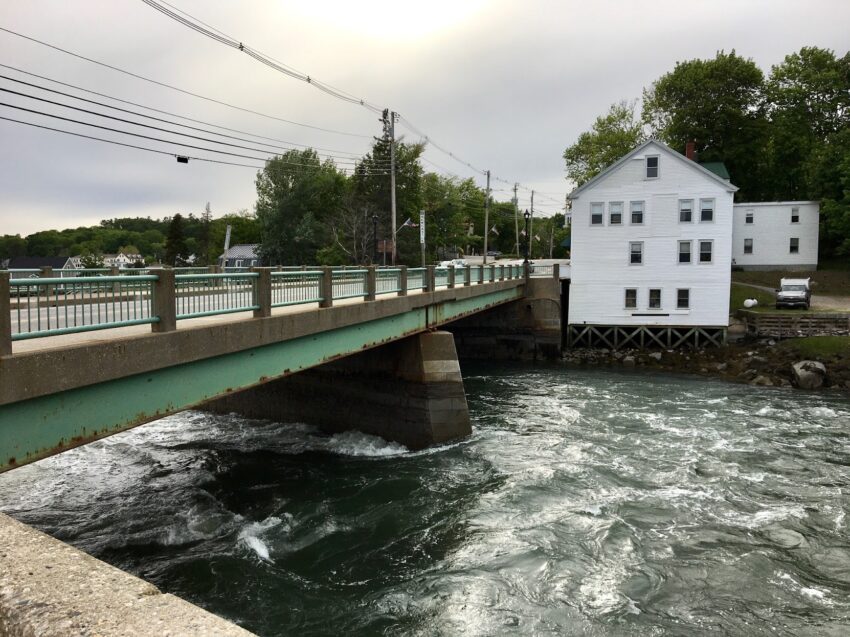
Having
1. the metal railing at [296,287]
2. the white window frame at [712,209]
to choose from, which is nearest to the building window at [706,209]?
the white window frame at [712,209]

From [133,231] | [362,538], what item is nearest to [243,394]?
[362,538]

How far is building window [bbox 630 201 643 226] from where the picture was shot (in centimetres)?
3897

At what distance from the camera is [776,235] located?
52625 mm

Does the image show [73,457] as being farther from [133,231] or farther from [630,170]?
[133,231]

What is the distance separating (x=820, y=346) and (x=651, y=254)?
10.4 meters

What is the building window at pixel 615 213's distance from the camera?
3925 centimetres

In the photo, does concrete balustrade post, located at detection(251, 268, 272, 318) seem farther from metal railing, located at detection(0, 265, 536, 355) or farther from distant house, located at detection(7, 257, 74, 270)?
distant house, located at detection(7, 257, 74, 270)

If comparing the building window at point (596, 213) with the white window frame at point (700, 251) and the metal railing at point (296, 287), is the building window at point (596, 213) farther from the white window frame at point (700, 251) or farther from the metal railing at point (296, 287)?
the metal railing at point (296, 287)

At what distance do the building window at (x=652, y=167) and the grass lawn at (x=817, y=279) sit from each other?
16.0 m

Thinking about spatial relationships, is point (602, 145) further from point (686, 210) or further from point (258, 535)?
point (258, 535)

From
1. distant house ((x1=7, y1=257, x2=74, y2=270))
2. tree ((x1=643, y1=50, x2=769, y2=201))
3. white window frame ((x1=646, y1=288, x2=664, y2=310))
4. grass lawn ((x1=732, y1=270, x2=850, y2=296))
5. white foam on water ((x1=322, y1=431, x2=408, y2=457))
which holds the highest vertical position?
tree ((x1=643, y1=50, x2=769, y2=201))

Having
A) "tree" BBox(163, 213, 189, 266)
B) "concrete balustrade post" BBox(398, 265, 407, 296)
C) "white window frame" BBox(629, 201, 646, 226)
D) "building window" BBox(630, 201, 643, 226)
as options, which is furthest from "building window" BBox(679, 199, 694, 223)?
"tree" BBox(163, 213, 189, 266)

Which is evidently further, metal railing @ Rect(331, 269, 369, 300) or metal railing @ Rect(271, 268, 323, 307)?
metal railing @ Rect(331, 269, 369, 300)

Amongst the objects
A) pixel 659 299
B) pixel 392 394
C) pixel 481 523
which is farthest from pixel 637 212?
pixel 481 523
